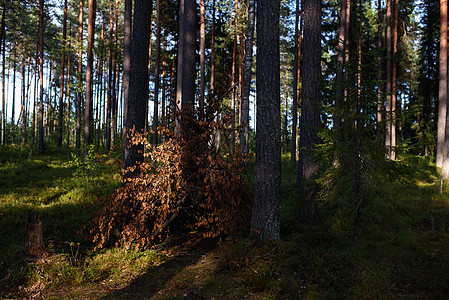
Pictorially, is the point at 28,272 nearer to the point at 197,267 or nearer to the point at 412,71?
the point at 197,267

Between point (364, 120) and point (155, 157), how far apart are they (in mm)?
4855

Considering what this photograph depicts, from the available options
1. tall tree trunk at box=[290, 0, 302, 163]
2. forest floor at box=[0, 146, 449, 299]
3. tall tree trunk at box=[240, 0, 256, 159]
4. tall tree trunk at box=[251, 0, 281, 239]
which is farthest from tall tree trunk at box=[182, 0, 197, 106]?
tall tree trunk at box=[290, 0, 302, 163]

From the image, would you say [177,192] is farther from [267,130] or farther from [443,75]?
[443,75]

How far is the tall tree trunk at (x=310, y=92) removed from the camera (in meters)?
7.07

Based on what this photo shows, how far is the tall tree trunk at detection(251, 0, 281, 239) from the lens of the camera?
5.77 metres

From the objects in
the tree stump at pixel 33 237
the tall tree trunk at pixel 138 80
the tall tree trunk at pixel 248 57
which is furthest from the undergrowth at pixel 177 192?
the tall tree trunk at pixel 248 57

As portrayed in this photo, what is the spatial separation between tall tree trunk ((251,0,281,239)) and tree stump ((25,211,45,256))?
4.27m

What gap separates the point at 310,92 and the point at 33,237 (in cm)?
712

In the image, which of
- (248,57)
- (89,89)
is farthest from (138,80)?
(89,89)

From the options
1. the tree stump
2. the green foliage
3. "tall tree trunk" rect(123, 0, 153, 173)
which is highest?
"tall tree trunk" rect(123, 0, 153, 173)

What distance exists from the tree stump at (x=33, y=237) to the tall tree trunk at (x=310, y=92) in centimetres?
592

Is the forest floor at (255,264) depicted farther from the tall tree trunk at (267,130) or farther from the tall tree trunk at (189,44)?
the tall tree trunk at (189,44)

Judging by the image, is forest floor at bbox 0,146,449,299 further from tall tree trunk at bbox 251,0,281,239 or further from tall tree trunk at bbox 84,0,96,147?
tall tree trunk at bbox 84,0,96,147

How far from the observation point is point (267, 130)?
5.85 m
